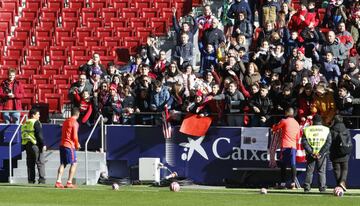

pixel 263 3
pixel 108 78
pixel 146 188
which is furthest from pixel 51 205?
pixel 263 3

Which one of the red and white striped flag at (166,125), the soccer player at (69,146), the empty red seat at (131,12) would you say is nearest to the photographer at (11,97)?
the soccer player at (69,146)

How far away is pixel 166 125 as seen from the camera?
29.9 m

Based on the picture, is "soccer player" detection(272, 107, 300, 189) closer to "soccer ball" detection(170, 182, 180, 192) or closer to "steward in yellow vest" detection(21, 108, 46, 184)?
"soccer ball" detection(170, 182, 180, 192)

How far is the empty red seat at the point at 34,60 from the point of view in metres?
36.9

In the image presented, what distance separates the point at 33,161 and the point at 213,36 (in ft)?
20.1

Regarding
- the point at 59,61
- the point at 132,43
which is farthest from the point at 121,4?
the point at 59,61

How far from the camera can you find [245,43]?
31422 mm

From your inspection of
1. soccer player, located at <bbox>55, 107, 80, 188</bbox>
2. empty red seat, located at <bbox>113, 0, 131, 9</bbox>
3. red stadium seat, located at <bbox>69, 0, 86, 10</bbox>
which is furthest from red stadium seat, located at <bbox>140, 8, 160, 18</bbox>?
soccer player, located at <bbox>55, 107, 80, 188</bbox>

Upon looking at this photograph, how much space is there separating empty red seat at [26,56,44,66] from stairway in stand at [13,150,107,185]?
643 cm

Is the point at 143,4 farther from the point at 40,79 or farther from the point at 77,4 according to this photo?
the point at 40,79

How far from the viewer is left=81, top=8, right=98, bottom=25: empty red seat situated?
3753 cm

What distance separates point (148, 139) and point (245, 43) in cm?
377

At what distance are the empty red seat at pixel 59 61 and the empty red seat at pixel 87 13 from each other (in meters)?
1.75

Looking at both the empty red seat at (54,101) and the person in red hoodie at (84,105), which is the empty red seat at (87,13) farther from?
the person in red hoodie at (84,105)
